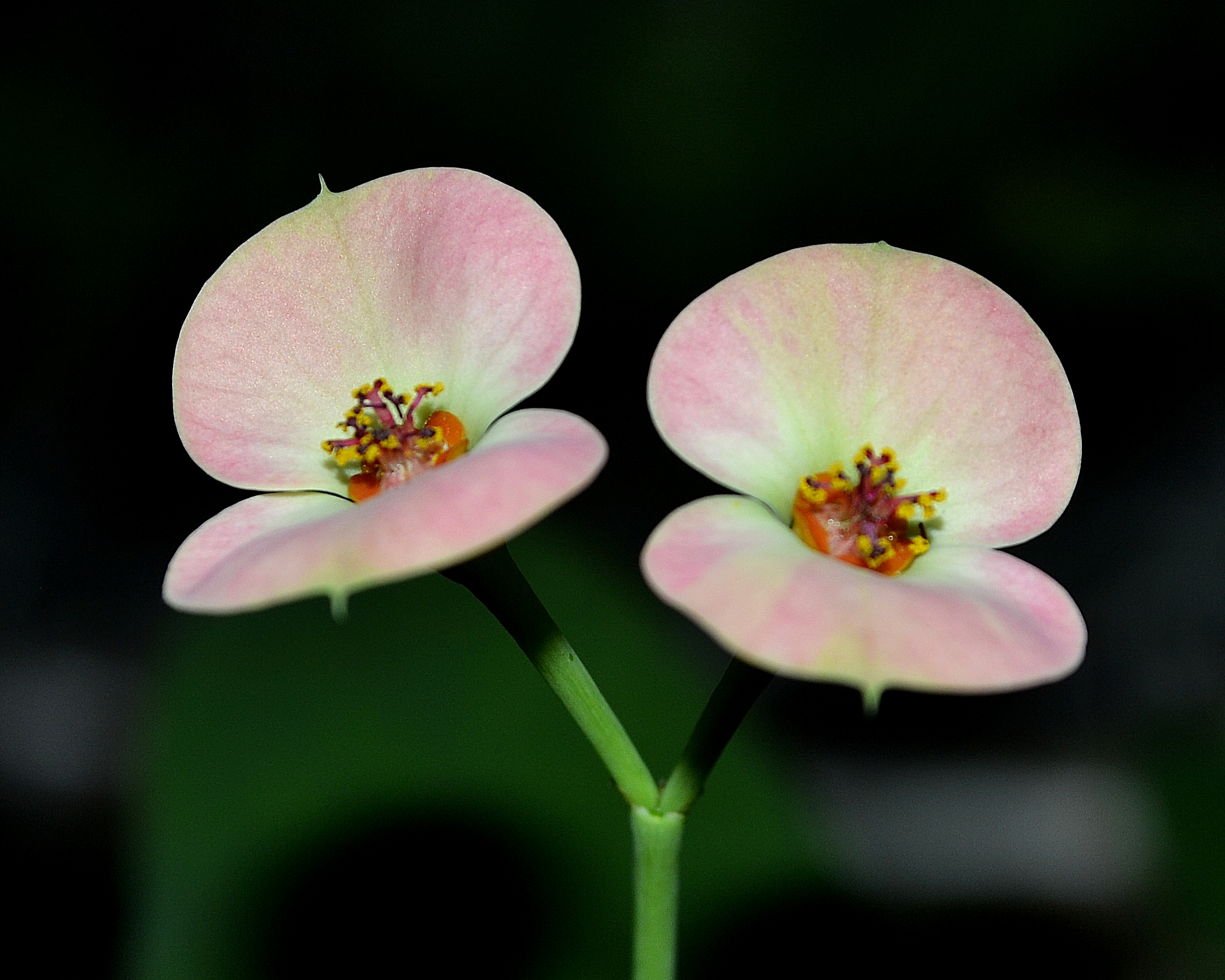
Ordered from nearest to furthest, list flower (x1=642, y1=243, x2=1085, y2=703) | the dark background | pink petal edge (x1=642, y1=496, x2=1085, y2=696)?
pink petal edge (x1=642, y1=496, x2=1085, y2=696) → flower (x1=642, y1=243, x2=1085, y2=703) → the dark background

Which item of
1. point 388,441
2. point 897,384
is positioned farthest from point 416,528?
point 897,384

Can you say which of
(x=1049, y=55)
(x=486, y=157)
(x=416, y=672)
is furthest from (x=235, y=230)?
(x=1049, y=55)

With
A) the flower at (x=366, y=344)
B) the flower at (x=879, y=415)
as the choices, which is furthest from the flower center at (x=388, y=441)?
the flower at (x=879, y=415)

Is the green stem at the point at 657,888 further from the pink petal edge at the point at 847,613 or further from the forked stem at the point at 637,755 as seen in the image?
the pink petal edge at the point at 847,613

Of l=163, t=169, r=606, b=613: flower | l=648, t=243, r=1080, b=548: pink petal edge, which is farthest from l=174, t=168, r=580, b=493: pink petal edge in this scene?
l=648, t=243, r=1080, b=548: pink petal edge

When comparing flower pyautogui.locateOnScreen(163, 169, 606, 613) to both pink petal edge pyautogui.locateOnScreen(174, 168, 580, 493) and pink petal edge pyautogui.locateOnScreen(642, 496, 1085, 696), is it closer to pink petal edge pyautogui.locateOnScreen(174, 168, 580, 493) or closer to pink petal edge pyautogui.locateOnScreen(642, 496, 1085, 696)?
pink petal edge pyautogui.locateOnScreen(174, 168, 580, 493)

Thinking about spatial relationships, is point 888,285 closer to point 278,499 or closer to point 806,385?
point 806,385

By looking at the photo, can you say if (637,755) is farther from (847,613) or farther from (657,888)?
(847,613)
